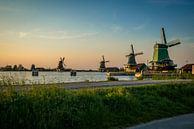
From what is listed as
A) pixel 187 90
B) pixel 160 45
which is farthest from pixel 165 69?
pixel 187 90

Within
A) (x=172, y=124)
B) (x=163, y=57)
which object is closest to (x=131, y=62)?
(x=163, y=57)

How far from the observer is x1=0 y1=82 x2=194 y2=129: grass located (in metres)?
10.7

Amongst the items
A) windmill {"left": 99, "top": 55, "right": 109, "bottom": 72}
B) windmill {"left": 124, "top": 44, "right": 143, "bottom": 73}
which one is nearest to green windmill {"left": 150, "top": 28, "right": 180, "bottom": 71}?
windmill {"left": 124, "top": 44, "right": 143, "bottom": 73}

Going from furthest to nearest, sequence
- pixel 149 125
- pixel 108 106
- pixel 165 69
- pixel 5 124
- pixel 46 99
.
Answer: pixel 165 69 → pixel 108 106 → pixel 149 125 → pixel 46 99 → pixel 5 124

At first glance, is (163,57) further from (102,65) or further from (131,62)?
(102,65)

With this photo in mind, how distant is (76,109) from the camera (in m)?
12.4

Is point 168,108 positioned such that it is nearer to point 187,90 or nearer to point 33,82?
point 187,90

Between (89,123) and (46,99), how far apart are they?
192 cm

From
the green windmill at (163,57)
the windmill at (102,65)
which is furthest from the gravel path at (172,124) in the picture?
the windmill at (102,65)

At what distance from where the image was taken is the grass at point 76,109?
10695 millimetres

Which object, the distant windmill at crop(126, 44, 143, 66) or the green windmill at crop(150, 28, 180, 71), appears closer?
the green windmill at crop(150, 28, 180, 71)

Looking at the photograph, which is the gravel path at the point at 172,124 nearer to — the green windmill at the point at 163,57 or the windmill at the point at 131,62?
the green windmill at the point at 163,57

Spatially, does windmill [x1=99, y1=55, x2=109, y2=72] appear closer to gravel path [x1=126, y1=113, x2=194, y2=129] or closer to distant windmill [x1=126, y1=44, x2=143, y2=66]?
distant windmill [x1=126, y1=44, x2=143, y2=66]

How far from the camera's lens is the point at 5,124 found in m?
10.2
